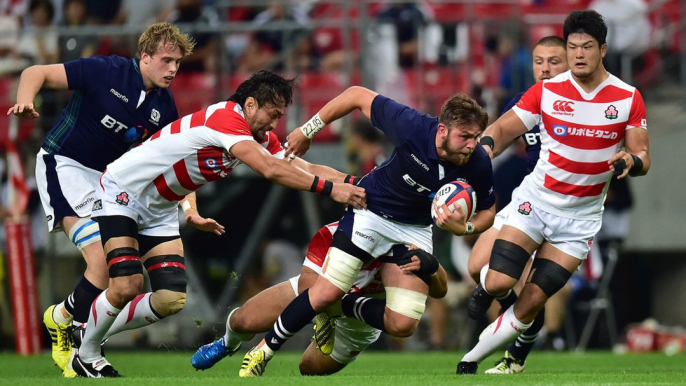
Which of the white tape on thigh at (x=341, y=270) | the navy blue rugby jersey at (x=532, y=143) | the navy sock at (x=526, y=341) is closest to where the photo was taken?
the white tape on thigh at (x=341, y=270)

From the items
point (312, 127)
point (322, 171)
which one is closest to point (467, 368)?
point (322, 171)

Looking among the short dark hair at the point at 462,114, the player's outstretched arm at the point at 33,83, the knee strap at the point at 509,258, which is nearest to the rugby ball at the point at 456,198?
the short dark hair at the point at 462,114

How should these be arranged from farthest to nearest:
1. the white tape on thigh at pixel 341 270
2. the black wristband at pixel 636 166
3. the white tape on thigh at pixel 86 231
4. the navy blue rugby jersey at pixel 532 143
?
the navy blue rugby jersey at pixel 532 143
the white tape on thigh at pixel 86 231
the white tape on thigh at pixel 341 270
the black wristband at pixel 636 166

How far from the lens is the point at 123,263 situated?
769 cm

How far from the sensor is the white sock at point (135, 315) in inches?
318

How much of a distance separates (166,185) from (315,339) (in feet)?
5.08

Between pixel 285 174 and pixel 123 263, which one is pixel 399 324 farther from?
pixel 123 263

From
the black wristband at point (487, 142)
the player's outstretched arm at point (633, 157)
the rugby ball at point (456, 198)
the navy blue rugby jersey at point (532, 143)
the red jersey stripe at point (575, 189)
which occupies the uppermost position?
the black wristband at point (487, 142)

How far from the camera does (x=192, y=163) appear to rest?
7812mm

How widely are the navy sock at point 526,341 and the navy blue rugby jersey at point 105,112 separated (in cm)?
317

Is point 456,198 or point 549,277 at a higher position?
point 456,198

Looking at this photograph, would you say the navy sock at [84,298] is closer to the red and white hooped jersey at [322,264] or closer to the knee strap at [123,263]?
the knee strap at [123,263]

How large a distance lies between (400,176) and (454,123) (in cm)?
66

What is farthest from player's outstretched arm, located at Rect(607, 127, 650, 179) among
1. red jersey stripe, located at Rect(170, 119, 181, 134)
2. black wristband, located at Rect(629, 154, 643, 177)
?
red jersey stripe, located at Rect(170, 119, 181, 134)
